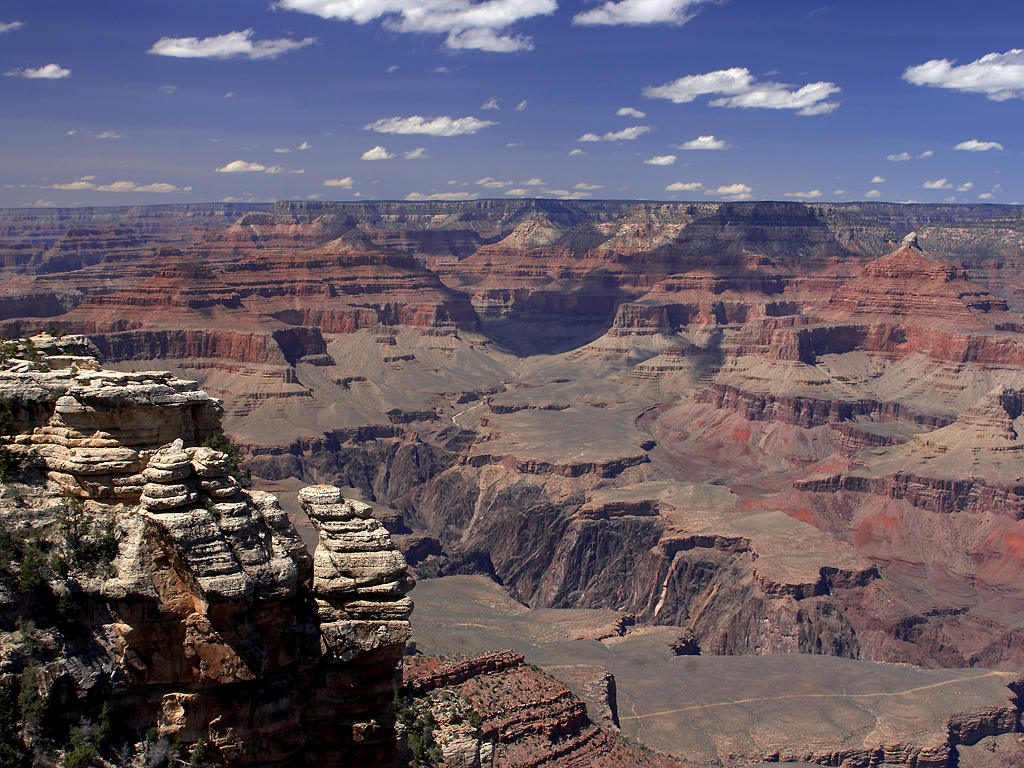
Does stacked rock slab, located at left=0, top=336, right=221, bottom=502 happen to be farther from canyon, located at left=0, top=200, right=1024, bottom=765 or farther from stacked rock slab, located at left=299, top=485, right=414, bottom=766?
stacked rock slab, located at left=299, top=485, right=414, bottom=766

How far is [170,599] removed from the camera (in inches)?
755

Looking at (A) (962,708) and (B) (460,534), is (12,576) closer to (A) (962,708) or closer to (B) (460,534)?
(A) (962,708)

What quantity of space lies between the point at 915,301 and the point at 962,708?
141m

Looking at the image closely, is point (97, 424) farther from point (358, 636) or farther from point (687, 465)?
point (687, 465)

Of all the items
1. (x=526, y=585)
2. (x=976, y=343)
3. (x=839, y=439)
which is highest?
(x=976, y=343)

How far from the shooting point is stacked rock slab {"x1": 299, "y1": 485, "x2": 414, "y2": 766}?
814 inches

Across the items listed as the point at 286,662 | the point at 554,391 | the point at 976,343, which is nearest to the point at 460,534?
the point at 554,391

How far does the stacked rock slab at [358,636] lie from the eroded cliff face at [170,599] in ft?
0.12

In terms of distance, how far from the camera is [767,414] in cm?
16425

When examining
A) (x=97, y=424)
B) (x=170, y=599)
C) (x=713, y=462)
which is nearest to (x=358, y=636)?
(x=170, y=599)

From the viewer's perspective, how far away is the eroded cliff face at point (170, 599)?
61.7ft

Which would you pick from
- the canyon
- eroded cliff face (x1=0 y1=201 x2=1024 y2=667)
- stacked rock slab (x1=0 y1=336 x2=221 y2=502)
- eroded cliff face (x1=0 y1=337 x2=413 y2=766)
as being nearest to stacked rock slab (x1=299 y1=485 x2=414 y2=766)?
eroded cliff face (x1=0 y1=337 x2=413 y2=766)

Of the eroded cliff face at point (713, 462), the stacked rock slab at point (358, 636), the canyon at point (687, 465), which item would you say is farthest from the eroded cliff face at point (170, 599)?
the eroded cliff face at point (713, 462)

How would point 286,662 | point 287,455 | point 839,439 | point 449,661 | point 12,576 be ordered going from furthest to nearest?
point 839,439 → point 287,455 → point 449,661 → point 286,662 → point 12,576
